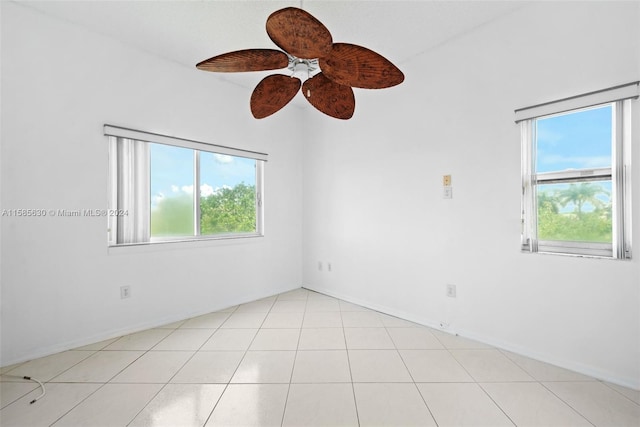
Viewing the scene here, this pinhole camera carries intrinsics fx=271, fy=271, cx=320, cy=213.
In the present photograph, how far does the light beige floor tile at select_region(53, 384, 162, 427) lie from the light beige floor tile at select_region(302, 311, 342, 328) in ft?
Answer: 4.57

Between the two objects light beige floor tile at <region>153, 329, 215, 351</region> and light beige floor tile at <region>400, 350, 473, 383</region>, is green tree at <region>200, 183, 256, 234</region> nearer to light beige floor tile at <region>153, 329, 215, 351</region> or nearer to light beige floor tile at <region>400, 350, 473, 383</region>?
light beige floor tile at <region>153, 329, 215, 351</region>

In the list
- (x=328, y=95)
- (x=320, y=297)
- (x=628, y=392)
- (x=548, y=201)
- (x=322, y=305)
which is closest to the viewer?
(x=628, y=392)

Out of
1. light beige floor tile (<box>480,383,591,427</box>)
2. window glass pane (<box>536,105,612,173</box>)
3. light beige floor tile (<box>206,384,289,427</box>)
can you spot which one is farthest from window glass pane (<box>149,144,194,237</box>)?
window glass pane (<box>536,105,612,173</box>)

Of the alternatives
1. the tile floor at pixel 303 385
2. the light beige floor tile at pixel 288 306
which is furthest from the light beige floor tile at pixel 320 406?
the light beige floor tile at pixel 288 306

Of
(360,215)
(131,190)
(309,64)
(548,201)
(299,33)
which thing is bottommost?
(360,215)

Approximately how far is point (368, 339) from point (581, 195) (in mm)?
1990

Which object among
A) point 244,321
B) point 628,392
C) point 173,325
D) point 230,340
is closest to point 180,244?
point 173,325

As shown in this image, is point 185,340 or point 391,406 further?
point 185,340

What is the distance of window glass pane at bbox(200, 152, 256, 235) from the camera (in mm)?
3238

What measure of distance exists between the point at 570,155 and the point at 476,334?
1622mm

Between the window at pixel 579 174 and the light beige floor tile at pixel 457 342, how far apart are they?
90cm

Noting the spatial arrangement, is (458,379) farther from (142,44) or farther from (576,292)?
(142,44)

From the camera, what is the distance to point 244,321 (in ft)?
9.34

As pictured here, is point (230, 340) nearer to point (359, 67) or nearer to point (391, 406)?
point (391, 406)
